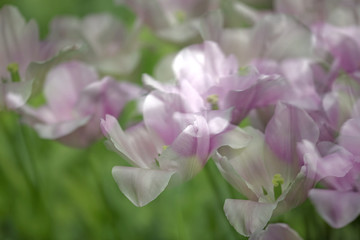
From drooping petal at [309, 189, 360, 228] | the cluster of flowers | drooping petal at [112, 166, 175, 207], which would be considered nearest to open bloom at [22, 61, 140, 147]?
the cluster of flowers

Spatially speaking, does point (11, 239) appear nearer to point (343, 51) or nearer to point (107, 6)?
point (343, 51)

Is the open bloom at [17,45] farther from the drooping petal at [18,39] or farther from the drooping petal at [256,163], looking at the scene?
the drooping petal at [256,163]

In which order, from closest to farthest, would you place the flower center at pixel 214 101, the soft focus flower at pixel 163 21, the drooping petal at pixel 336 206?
the drooping petal at pixel 336 206 → the flower center at pixel 214 101 → the soft focus flower at pixel 163 21

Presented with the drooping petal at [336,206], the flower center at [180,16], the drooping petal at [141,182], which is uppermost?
the drooping petal at [141,182]

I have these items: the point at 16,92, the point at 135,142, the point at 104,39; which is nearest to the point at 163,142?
the point at 135,142

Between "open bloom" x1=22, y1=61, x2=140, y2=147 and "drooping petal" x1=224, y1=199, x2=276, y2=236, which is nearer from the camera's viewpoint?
"drooping petal" x1=224, y1=199, x2=276, y2=236

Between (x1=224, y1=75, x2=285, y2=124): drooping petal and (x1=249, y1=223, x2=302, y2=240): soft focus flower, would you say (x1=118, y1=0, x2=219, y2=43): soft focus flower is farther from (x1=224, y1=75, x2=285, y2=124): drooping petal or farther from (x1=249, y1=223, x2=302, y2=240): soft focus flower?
(x1=249, y1=223, x2=302, y2=240): soft focus flower

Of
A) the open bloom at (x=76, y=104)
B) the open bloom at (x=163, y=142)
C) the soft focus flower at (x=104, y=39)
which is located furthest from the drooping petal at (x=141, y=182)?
the soft focus flower at (x=104, y=39)
